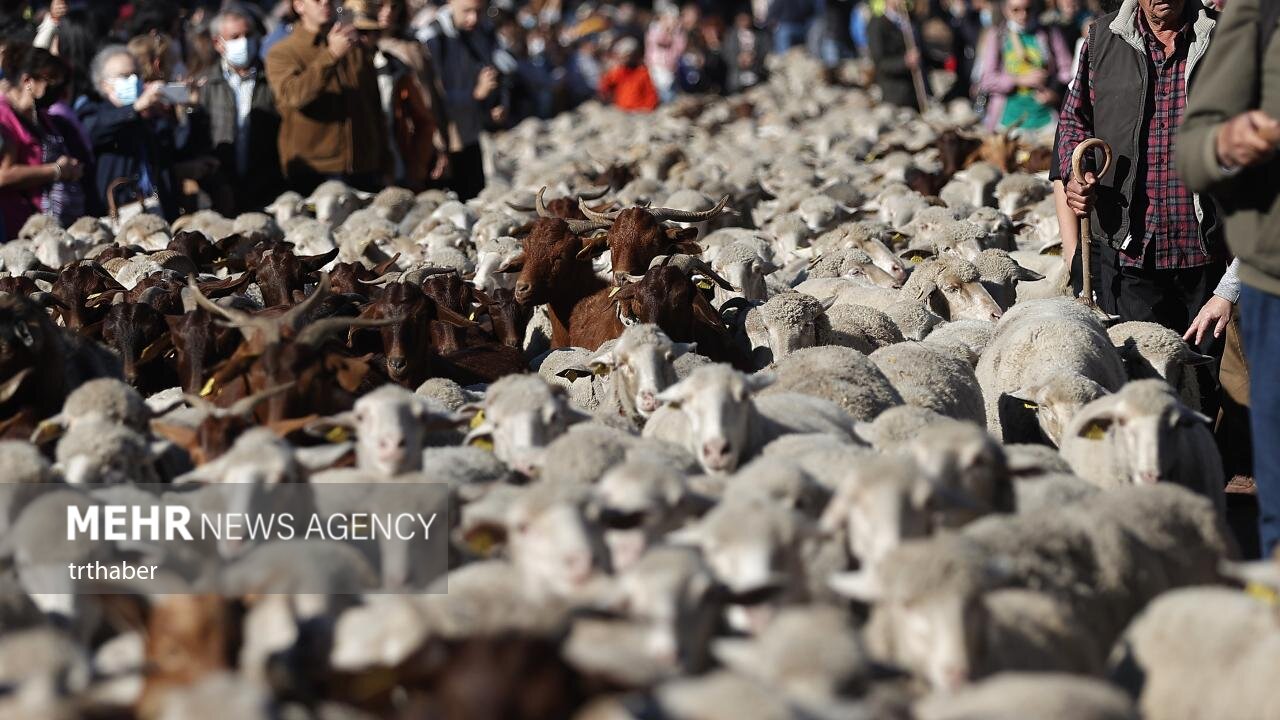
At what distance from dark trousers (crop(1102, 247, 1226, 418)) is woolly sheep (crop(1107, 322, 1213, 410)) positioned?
8 centimetres

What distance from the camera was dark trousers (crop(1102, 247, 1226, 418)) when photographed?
22.3 ft

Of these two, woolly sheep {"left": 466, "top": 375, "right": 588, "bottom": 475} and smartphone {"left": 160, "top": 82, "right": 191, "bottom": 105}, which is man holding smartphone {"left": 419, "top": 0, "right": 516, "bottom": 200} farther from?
woolly sheep {"left": 466, "top": 375, "right": 588, "bottom": 475}

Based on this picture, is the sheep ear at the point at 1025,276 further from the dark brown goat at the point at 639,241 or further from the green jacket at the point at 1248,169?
the green jacket at the point at 1248,169

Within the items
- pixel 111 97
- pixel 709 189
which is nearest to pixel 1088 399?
pixel 709 189

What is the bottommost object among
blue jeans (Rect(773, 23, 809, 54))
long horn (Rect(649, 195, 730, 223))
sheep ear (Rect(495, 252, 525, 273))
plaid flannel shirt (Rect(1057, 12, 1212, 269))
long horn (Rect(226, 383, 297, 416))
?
long horn (Rect(226, 383, 297, 416))

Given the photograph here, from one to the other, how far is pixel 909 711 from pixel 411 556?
1.54 metres

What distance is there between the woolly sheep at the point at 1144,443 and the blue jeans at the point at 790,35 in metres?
28.2

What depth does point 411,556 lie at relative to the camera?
4.47 metres

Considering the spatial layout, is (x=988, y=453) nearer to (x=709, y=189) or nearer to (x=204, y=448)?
(x=204, y=448)

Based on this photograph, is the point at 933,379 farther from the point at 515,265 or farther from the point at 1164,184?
the point at 515,265

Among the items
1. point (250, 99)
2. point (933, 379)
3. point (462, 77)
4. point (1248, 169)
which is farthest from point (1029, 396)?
point (462, 77)

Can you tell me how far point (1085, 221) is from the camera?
7.00m

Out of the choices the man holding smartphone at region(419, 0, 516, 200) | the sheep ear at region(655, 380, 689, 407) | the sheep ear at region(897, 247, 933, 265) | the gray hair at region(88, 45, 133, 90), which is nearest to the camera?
the sheep ear at region(655, 380, 689, 407)

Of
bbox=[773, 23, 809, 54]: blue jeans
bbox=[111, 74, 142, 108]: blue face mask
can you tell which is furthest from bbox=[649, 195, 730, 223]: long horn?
bbox=[773, 23, 809, 54]: blue jeans
